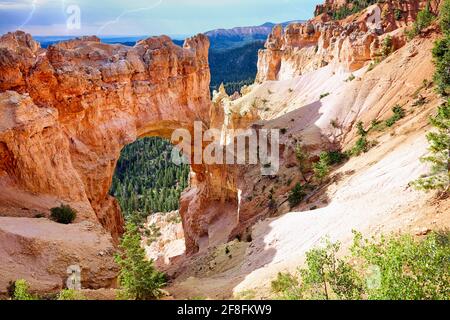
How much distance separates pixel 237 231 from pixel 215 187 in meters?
12.7

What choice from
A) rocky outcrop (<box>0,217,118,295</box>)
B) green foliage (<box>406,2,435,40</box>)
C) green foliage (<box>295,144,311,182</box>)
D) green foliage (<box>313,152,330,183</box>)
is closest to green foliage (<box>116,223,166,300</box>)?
rocky outcrop (<box>0,217,118,295</box>)

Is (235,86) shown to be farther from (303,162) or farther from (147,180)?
(303,162)

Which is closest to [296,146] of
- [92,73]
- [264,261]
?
[264,261]

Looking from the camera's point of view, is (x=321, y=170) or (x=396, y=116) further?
(x=396, y=116)

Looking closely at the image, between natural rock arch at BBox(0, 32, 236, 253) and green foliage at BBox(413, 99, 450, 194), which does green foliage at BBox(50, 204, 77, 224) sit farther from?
green foliage at BBox(413, 99, 450, 194)

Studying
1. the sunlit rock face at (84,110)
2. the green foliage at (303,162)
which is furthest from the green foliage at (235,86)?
the green foliage at (303,162)

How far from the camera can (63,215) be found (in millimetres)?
25453

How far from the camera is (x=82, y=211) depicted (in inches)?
1140

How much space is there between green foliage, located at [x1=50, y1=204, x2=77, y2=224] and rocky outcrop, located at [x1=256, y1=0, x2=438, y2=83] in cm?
3869

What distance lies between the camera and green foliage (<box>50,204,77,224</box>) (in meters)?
25.3

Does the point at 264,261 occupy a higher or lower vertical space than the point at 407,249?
lower

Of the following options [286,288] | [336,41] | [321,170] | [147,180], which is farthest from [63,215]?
[147,180]

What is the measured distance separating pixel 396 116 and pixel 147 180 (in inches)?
2561
